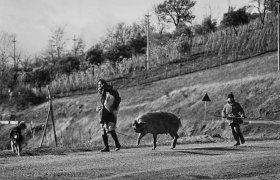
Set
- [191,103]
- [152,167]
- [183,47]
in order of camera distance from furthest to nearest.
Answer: [183,47], [191,103], [152,167]

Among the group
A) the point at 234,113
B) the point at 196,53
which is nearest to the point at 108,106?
the point at 234,113

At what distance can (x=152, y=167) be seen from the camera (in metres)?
13.3

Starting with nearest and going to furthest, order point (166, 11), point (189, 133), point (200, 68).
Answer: point (189, 133) → point (200, 68) → point (166, 11)

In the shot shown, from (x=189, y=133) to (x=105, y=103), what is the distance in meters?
21.6

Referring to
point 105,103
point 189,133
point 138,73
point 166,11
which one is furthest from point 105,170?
point 166,11

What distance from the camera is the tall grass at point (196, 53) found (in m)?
51.5

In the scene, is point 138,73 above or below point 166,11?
below

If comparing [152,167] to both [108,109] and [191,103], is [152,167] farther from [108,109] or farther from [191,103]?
[191,103]

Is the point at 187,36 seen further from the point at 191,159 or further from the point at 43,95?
the point at 191,159

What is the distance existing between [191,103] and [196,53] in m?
14.6

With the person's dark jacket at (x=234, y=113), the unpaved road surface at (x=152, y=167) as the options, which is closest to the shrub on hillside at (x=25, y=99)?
the person's dark jacket at (x=234, y=113)

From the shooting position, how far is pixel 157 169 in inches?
507

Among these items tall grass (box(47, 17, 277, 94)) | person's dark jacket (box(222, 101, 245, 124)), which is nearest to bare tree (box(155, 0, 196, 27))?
tall grass (box(47, 17, 277, 94))

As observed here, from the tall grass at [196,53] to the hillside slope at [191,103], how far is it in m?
2.27
